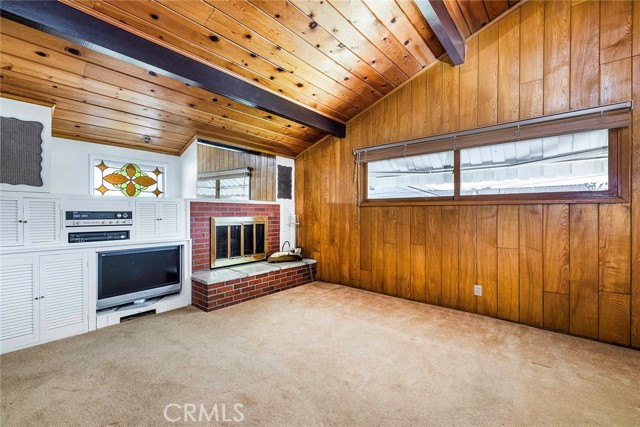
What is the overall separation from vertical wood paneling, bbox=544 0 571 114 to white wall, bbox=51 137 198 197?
3.85 m

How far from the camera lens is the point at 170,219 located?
3195mm

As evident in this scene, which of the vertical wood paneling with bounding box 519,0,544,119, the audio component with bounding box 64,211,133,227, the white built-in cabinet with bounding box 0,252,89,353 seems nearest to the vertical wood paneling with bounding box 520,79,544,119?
the vertical wood paneling with bounding box 519,0,544,119

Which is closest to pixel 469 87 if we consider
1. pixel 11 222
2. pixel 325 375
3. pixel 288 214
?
pixel 288 214

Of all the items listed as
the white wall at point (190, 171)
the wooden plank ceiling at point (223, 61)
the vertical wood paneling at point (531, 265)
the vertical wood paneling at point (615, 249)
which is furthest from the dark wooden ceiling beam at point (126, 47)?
the vertical wood paneling at point (615, 249)

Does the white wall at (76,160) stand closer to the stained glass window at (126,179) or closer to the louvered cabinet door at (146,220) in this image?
the stained glass window at (126,179)

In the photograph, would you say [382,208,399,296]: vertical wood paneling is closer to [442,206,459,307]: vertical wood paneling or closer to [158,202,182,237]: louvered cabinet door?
[442,206,459,307]: vertical wood paneling

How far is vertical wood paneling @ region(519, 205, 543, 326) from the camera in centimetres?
267

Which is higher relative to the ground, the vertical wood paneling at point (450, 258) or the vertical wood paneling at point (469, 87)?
the vertical wood paneling at point (469, 87)

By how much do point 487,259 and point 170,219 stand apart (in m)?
3.46

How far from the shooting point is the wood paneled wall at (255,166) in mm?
4426

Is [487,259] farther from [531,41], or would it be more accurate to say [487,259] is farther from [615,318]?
[531,41]

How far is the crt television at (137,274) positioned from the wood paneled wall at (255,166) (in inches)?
61.4

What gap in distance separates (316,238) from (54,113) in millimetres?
3293

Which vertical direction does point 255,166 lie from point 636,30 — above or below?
below
